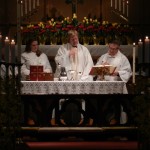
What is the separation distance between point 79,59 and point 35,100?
1.79 metres

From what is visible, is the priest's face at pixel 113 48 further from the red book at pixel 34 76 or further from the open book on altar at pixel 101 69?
the red book at pixel 34 76

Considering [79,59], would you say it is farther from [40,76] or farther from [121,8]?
[121,8]

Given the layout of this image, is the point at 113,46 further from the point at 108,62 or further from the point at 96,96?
the point at 96,96

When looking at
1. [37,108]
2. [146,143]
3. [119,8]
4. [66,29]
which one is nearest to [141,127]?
[146,143]

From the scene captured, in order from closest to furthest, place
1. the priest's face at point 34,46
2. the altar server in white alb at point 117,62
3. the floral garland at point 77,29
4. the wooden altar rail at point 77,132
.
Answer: the wooden altar rail at point 77,132, the altar server in white alb at point 117,62, the priest's face at point 34,46, the floral garland at point 77,29

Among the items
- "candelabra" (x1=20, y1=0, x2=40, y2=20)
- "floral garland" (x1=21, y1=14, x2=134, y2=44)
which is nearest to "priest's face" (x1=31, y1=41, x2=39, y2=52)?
"floral garland" (x1=21, y1=14, x2=134, y2=44)

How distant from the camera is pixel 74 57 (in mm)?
10953

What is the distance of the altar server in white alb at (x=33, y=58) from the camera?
1126 centimetres

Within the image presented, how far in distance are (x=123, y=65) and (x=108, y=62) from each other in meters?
0.28

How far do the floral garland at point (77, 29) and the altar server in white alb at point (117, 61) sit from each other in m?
0.69

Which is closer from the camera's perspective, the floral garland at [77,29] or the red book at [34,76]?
the red book at [34,76]

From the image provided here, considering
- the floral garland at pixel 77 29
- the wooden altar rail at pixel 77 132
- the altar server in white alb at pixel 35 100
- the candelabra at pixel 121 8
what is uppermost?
the candelabra at pixel 121 8

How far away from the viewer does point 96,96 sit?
9.30 meters

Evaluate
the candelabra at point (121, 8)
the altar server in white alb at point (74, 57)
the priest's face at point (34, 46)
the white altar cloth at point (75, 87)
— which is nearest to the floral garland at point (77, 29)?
the priest's face at point (34, 46)
